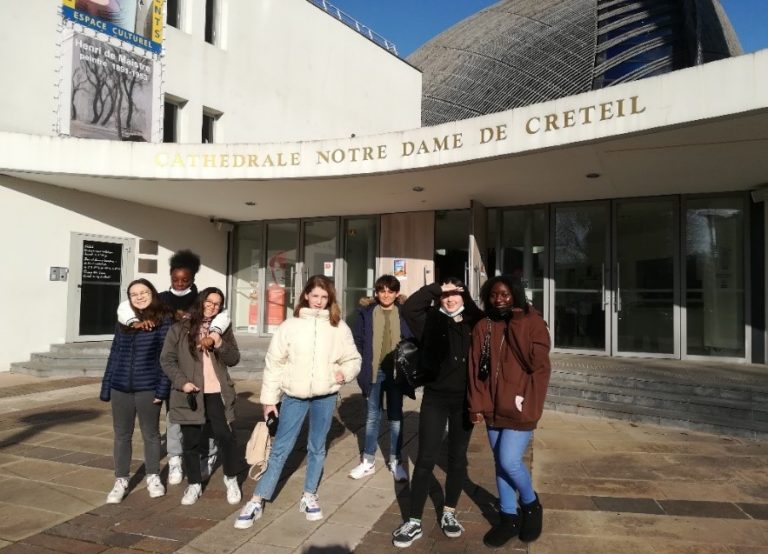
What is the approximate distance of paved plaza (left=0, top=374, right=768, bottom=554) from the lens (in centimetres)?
333

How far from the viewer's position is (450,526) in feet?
11.2

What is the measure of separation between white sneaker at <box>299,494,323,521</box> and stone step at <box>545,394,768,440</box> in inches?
177

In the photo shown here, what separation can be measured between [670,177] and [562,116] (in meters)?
2.72

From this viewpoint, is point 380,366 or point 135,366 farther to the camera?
point 380,366

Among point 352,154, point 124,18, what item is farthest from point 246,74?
point 352,154

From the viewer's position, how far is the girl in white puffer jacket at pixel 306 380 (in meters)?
3.57

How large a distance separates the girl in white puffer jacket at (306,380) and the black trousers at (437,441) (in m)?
0.61

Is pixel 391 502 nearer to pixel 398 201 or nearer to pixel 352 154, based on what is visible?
pixel 352 154

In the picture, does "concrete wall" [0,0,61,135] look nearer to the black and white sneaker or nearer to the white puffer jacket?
the white puffer jacket

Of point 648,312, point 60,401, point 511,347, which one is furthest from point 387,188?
point 511,347

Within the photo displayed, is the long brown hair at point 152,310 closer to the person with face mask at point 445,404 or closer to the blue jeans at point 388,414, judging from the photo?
the blue jeans at point 388,414

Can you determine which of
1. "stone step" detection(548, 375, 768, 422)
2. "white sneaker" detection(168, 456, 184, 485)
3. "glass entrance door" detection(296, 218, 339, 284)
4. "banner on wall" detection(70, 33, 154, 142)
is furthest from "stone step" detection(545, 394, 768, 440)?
"banner on wall" detection(70, 33, 154, 142)

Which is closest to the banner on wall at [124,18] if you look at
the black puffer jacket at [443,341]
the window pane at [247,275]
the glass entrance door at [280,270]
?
the window pane at [247,275]

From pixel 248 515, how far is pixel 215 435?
65cm
